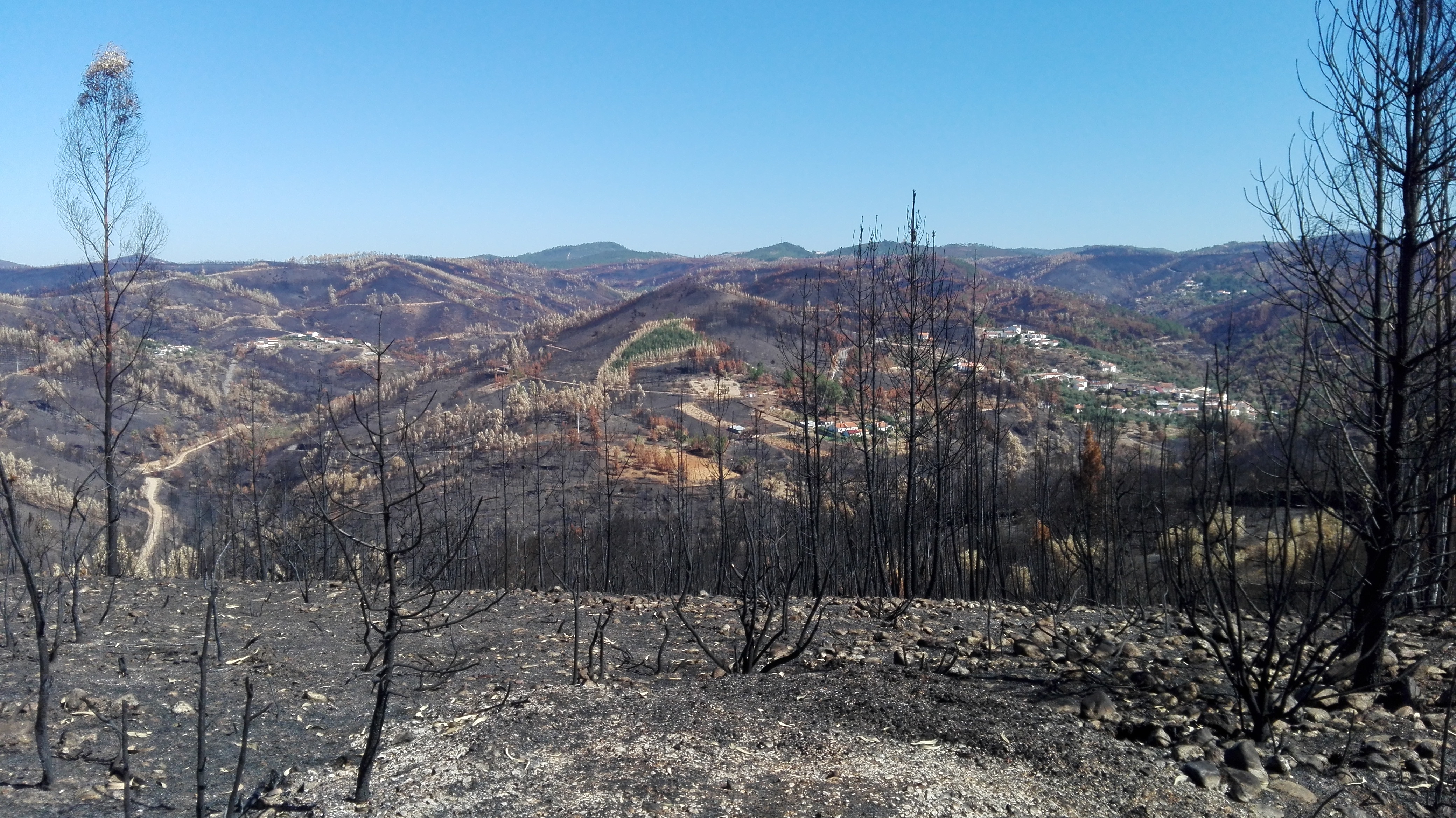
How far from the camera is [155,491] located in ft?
107

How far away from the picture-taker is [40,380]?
38250 mm

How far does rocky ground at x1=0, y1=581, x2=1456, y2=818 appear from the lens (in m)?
4.33

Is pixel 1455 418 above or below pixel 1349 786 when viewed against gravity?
above

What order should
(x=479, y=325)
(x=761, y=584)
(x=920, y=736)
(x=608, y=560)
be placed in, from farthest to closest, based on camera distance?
(x=479, y=325)
(x=608, y=560)
(x=761, y=584)
(x=920, y=736)

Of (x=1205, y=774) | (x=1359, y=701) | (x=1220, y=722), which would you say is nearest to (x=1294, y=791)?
(x=1205, y=774)

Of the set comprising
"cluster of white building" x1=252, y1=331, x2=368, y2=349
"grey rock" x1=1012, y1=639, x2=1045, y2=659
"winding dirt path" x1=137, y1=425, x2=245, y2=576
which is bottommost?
"winding dirt path" x1=137, y1=425, x2=245, y2=576

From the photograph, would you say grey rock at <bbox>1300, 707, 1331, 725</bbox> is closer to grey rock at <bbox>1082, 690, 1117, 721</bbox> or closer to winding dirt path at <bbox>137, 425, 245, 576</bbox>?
grey rock at <bbox>1082, 690, 1117, 721</bbox>

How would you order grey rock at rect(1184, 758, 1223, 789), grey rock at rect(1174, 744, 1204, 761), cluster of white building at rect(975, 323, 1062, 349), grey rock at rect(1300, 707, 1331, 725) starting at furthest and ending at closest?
1. cluster of white building at rect(975, 323, 1062, 349)
2. grey rock at rect(1300, 707, 1331, 725)
3. grey rock at rect(1174, 744, 1204, 761)
4. grey rock at rect(1184, 758, 1223, 789)

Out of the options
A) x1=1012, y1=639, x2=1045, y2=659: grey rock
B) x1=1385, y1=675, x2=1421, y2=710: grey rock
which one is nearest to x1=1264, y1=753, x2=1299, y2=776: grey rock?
x1=1385, y1=675, x2=1421, y2=710: grey rock

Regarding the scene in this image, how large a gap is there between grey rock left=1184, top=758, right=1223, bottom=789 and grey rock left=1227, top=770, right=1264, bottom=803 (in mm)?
54

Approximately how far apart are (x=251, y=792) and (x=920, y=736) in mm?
3688

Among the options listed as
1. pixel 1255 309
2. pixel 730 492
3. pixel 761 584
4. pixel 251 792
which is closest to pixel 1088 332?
pixel 1255 309

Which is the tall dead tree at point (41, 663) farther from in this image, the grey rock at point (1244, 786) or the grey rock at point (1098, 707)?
the grey rock at point (1244, 786)

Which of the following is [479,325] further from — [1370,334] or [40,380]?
[1370,334]
